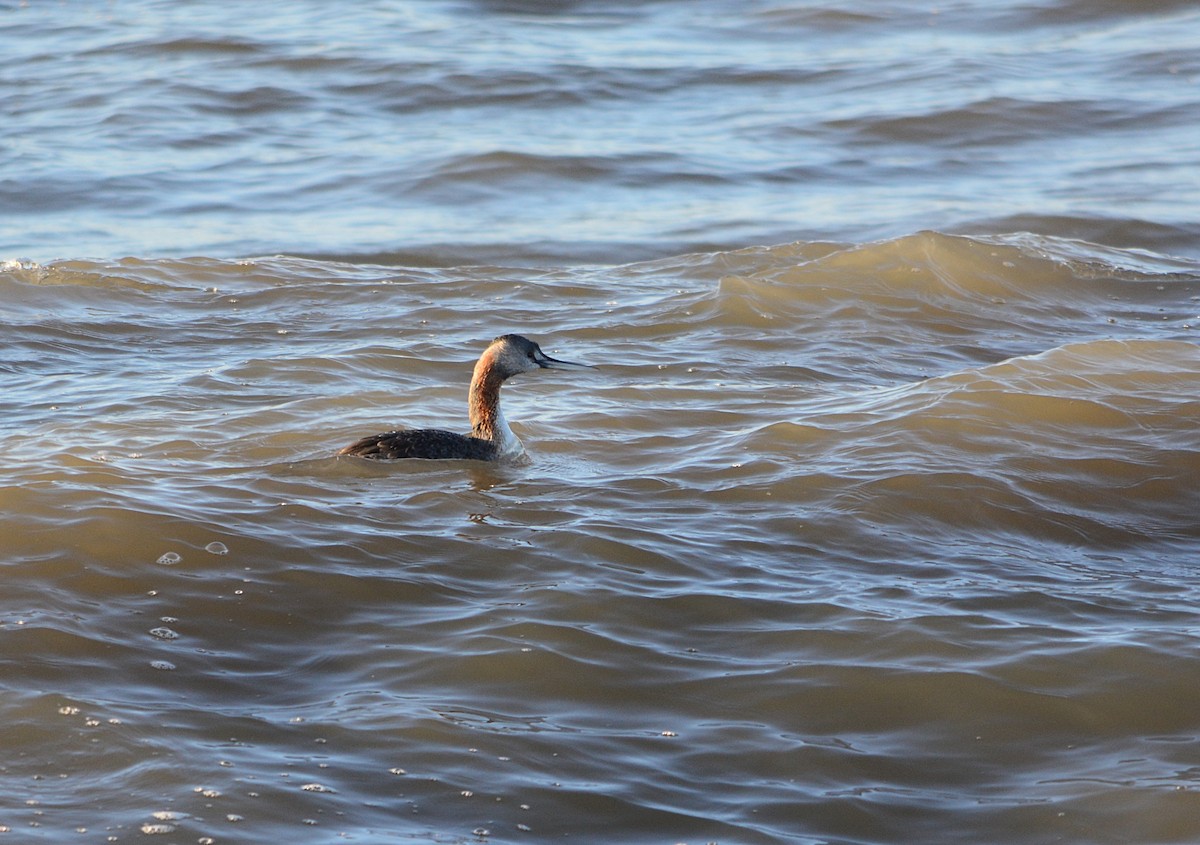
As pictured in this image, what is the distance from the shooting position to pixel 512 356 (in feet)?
27.7

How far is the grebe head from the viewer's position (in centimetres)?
840

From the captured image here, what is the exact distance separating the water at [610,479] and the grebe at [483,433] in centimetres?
16

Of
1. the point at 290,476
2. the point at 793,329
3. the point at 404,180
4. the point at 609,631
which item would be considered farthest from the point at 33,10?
the point at 609,631

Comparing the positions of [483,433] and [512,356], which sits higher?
[512,356]

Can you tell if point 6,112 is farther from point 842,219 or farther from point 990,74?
point 990,74

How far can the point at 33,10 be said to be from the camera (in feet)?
76.4

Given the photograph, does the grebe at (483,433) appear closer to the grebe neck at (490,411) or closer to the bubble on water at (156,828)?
the grebe neck at (490,411)

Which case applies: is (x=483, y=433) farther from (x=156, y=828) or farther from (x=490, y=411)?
(x=156, y=828)

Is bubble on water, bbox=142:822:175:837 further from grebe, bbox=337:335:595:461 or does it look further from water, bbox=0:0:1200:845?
grebe, bbox=337:335:595:461

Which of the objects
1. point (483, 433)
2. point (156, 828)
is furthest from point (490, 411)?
point (156, 828)

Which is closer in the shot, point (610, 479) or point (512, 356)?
point (610, 479)

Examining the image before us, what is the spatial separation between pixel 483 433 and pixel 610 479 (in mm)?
811

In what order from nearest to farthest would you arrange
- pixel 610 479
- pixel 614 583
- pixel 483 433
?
pixel 614 583 < pixel 610 479 < pixel 483 433

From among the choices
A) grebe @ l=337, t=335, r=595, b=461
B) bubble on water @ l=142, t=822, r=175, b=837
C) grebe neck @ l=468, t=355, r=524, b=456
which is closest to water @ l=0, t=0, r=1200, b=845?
bubble on water @ l=142, t=822, r=175, b=837
